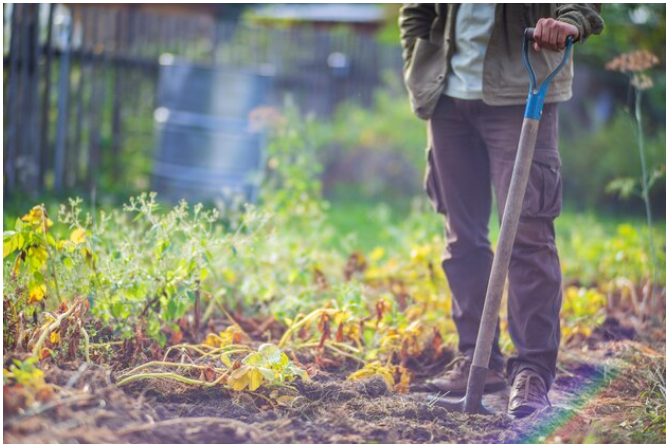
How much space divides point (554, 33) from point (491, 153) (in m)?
0.51

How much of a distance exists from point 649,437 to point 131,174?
5274mm

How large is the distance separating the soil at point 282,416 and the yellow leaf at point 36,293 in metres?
0.28

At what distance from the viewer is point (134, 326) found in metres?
2.62

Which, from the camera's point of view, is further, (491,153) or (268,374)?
(491,153)

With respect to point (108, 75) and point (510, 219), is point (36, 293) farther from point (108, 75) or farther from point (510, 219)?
point (108, 75)

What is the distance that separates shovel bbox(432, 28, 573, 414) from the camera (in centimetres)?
225

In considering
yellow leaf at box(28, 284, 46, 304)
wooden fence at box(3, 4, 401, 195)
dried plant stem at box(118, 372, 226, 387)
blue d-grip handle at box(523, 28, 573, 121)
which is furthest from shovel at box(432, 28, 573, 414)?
wooden fence at box(3, 4, 401, 195)

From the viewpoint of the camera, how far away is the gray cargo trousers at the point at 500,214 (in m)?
2.45

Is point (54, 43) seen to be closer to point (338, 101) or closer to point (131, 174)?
point (131, 174)

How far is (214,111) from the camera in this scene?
20.6 ft

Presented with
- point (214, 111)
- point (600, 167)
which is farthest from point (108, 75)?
point (600, 167)

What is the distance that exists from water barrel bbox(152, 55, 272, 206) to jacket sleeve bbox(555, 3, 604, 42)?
13.5ft

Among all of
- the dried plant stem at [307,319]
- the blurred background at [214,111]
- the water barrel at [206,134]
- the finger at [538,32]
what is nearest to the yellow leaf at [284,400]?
the dried plant stem at [307,319]

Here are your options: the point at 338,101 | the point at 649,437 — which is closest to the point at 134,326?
the point at 649,437
